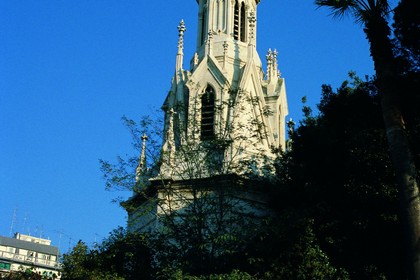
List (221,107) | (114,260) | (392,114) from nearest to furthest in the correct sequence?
(392,114) < (114,260) < (221,107)

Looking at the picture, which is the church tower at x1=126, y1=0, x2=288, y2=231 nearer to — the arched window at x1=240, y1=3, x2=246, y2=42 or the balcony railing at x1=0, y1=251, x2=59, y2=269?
the arched window at x1=240, y1=3, x2=246, y2=42

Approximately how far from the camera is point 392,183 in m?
19.1

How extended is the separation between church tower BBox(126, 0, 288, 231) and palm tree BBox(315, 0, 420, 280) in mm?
8107

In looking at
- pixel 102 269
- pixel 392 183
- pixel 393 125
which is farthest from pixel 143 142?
pixel 393 125

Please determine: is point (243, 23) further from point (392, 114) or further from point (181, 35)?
point (392, 114)

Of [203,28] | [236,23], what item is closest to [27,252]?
[203,28]

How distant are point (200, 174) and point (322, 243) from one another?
4.61m

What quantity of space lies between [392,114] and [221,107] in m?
10.3

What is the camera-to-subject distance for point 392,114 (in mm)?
13945

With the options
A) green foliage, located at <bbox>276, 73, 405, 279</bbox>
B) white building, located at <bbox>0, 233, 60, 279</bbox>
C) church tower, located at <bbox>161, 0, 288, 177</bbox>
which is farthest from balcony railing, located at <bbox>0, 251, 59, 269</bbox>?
green foliage, located at <bbox>276, 73, 405, 279</bbox>

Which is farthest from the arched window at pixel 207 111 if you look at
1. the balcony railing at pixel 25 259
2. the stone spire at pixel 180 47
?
the balcony railing at pixel 25 259

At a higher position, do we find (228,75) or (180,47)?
(180,47)

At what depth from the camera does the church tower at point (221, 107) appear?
22484 mm

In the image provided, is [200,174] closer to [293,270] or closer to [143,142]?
[143,142]
